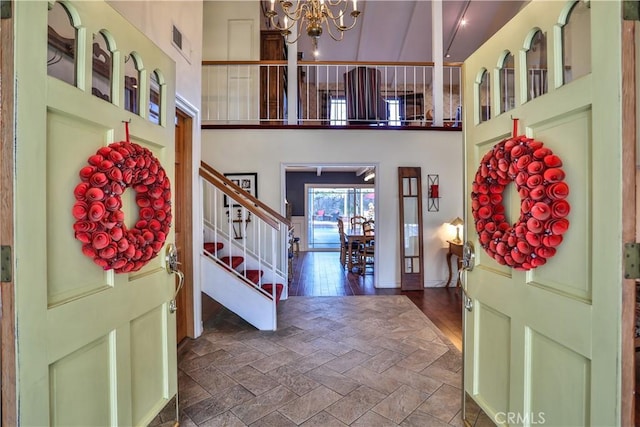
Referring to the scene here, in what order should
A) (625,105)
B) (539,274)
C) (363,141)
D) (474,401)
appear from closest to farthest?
(625,105)
(539,274)
(474,401)
(363,141)

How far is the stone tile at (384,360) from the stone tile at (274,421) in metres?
0.81

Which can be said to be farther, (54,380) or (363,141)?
(363,141)

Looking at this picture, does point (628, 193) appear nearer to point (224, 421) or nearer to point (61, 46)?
point (61, 46)

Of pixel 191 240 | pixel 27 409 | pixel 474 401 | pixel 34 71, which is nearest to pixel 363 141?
pixel 191 240

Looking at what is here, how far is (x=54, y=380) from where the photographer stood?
94 cm

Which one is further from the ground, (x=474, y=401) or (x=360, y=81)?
(x=360, y=81)

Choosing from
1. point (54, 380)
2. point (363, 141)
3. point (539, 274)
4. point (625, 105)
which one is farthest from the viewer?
point (363, 141)

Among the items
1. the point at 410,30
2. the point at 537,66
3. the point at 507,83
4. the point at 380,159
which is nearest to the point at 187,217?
the point at 507,83

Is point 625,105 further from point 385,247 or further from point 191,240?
point 385,247

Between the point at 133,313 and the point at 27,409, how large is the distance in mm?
459

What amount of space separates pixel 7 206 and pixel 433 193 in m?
4.61

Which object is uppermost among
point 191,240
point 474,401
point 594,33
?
point 594,33

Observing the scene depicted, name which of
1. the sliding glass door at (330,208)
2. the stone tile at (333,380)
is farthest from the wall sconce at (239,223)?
the sliding glass door at (330,208)

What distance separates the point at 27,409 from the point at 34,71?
983 mm
